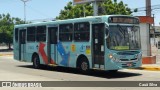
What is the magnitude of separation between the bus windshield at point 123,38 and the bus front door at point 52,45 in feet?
15.6

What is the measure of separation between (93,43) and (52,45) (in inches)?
163

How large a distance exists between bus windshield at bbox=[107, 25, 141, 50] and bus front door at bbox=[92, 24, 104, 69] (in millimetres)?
475

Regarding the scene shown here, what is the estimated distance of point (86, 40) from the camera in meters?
18.8

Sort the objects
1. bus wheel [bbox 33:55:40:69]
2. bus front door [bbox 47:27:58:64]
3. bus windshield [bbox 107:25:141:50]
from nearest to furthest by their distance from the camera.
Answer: bus windshield [bbox 107:25:141:50] → bus front door [bbox 47:27:58:64] → bus wheel [bbox 33:55:40:69]

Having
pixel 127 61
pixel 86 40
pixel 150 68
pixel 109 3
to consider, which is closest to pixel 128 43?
pixel 127 61

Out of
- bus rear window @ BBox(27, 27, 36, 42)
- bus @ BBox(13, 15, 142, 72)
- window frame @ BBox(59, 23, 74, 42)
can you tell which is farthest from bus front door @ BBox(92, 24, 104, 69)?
bus rear window @ BBox(27, 27, 36, 42)

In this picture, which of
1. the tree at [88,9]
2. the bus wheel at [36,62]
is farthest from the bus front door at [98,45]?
the tree at [88,9]

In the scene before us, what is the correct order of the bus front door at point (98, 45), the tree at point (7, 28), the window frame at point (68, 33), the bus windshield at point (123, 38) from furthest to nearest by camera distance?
the tree at point (7, 28), the window frame at point (68, 33), the bus front door at point (98, 45), the bus windshield at point (123, 38)

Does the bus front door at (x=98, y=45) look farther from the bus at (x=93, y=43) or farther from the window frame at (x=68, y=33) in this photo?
the window frame at (x=68, y=33)

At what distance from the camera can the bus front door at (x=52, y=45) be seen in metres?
21.6

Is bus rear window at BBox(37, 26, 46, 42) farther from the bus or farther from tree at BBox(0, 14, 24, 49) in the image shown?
tree at BBox(0, 14, 24, 49)

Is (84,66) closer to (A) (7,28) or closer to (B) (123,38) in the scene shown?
(B) (123,38)

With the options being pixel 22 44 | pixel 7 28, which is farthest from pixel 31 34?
pixel 7 28

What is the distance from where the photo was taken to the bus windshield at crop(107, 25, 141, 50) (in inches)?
691
